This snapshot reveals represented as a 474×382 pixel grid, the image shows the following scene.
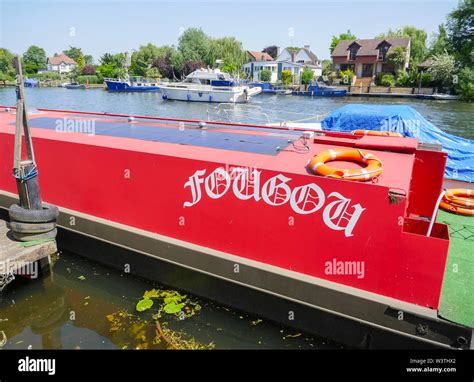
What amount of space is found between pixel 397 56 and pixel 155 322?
6197cm

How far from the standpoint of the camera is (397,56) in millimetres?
56750

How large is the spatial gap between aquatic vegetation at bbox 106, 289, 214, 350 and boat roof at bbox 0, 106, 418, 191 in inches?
83.3

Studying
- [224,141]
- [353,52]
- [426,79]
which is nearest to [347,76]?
[353,52]

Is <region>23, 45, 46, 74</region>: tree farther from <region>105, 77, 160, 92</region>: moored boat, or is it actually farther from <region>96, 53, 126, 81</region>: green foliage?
<region>105, 77, 160, 92</region>: moored boat

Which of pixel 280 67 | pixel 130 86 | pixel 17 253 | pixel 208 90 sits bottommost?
pixel 17 253

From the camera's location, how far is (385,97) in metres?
50.9

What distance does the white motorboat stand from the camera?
4269cm

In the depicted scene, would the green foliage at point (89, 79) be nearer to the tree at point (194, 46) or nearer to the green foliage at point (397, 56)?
the tree at point (194, 46)

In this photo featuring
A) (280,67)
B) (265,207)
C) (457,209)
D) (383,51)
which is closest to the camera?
(265,207)

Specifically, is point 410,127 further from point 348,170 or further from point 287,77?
point 287,77

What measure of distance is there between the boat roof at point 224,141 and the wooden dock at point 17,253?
1.77 metres

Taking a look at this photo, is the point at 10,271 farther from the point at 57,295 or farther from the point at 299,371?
the point at 299,371

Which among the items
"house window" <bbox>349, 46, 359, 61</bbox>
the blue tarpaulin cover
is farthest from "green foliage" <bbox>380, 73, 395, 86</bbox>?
the blue tarpaulin cover

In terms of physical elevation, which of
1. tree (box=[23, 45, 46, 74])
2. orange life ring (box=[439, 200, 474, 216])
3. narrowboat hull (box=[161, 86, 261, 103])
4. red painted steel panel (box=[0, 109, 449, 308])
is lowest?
orange life ring (box=[439, 200, 474, 216])
